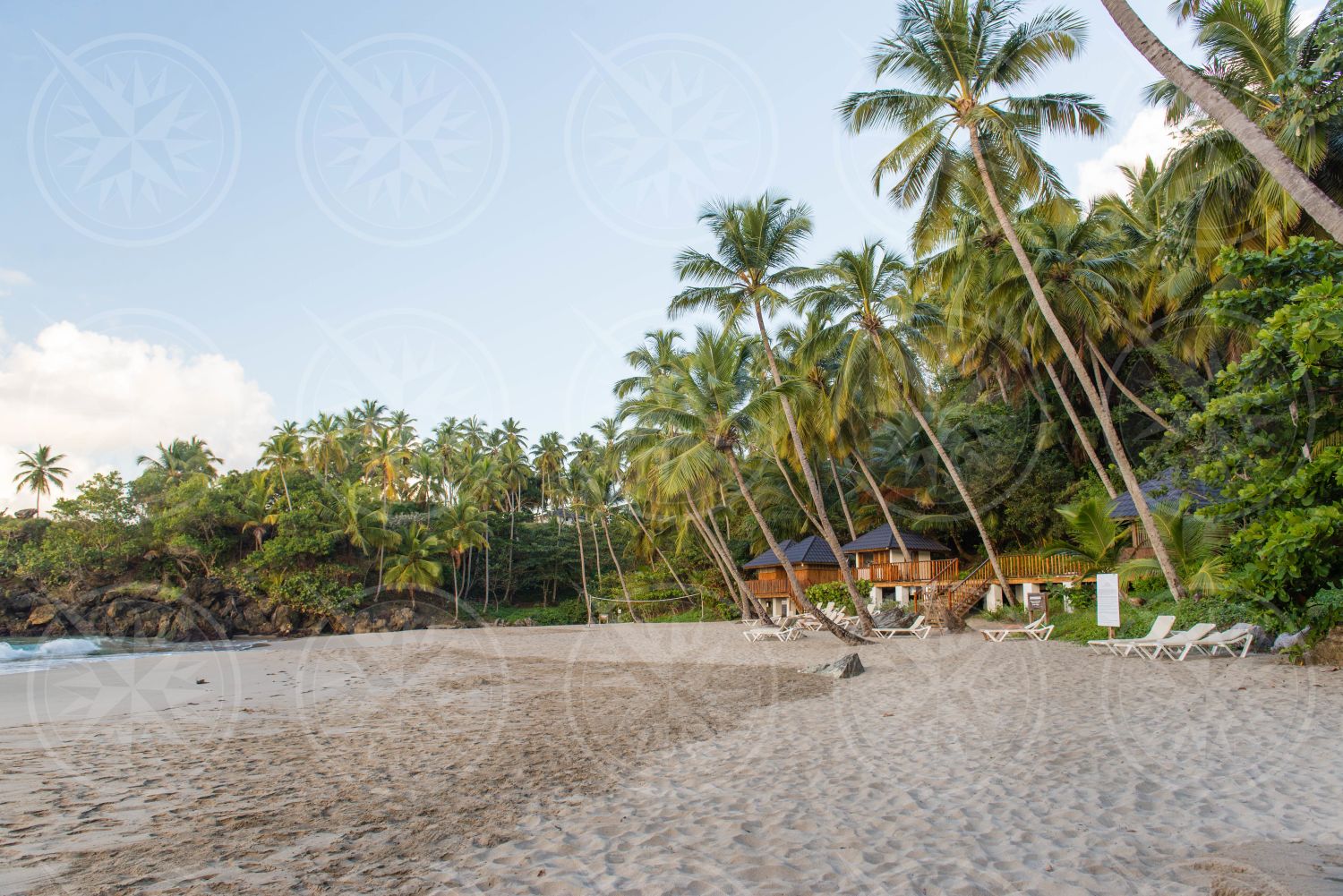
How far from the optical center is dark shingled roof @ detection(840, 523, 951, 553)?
25.1 metres

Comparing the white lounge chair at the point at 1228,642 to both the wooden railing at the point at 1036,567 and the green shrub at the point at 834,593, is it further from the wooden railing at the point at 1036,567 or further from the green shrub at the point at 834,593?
the green shrub at the point at 834,593

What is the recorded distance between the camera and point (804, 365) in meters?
20.8

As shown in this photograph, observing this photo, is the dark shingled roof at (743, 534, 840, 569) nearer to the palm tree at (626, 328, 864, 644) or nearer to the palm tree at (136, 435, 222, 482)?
the palm tree at (626, 328, 864, 644)

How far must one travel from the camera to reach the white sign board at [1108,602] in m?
12.8

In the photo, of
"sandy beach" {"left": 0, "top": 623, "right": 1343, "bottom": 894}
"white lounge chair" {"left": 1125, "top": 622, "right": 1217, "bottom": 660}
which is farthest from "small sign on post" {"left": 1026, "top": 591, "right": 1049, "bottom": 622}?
"sandy beach" {"left": 0, "top": 623, "right": 1343, "bottom": 894}

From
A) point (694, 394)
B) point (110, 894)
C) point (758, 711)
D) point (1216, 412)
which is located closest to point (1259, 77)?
point (1216, 412)

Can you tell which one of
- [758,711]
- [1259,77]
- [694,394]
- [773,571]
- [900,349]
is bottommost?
[758,711]

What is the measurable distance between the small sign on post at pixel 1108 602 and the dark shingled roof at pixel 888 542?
Answer: 458 inches

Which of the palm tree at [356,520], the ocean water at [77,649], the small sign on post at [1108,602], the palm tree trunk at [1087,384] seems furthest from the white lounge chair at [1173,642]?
the palm tree at [356,520]

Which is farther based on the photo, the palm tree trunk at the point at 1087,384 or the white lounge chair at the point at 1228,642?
the palm tree trunk at the point at 1087,384

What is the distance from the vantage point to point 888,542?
24.9 m

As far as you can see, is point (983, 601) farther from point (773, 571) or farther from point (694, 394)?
point (694, 394)

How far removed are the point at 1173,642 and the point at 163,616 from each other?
3384cm

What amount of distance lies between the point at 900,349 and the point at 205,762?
18086 millimetres
